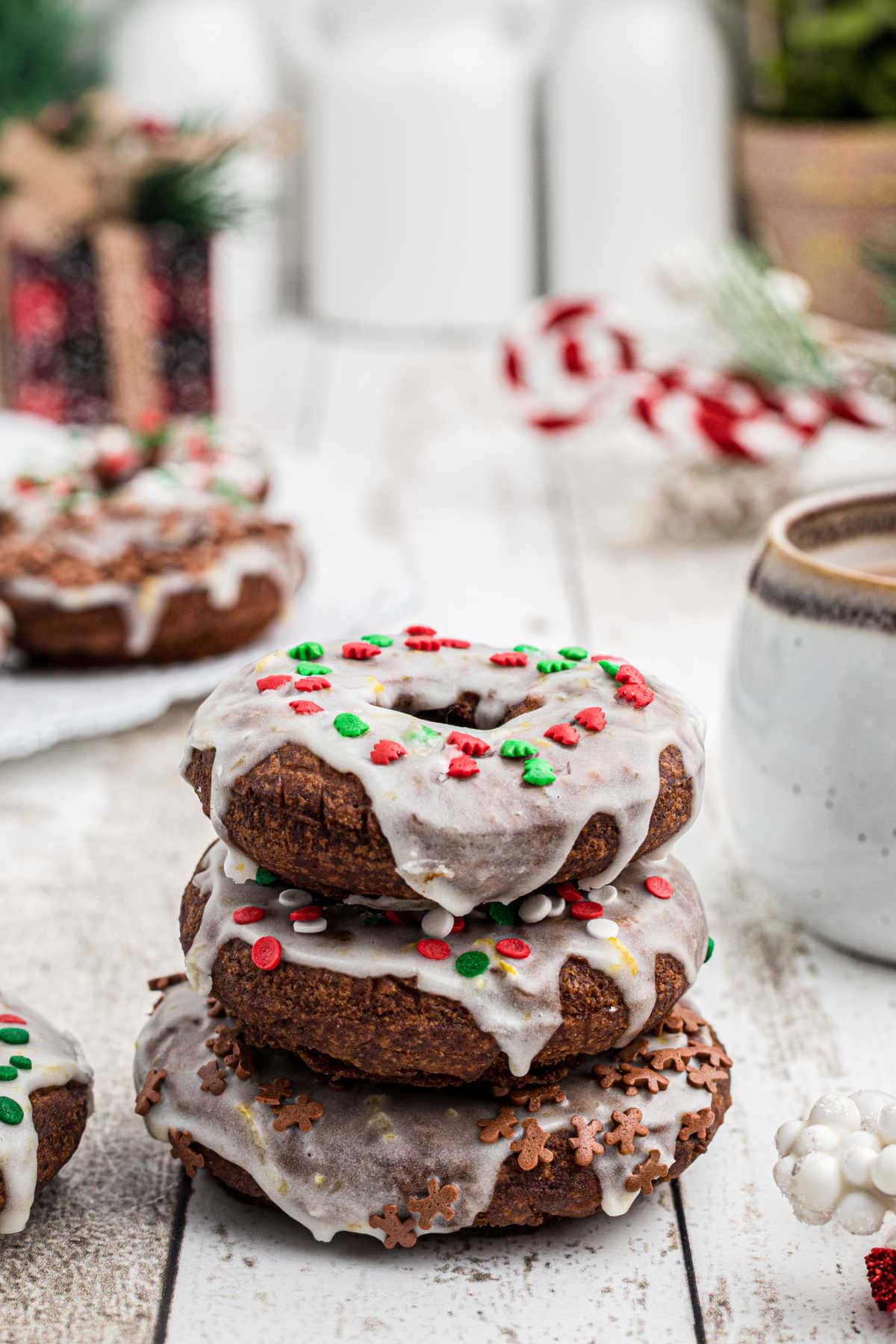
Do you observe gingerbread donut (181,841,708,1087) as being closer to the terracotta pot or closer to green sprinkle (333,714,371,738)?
green sprinkle (333,714,371,738)

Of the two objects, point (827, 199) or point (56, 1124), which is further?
point (827, 199)

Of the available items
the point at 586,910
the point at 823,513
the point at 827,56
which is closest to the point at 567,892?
the point at 586,910

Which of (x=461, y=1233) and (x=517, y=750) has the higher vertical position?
(x=517, y=750)

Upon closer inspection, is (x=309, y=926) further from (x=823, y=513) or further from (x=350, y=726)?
(x=823, y=513)

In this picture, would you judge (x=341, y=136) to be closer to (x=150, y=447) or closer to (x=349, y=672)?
(x=150, y=447)

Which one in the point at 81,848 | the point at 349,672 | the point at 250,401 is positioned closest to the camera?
the point at 349,672

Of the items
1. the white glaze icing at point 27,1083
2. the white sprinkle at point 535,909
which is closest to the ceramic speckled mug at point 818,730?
the white sprinkle at point 535,909

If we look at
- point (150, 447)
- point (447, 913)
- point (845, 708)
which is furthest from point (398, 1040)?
point (150, 447)
